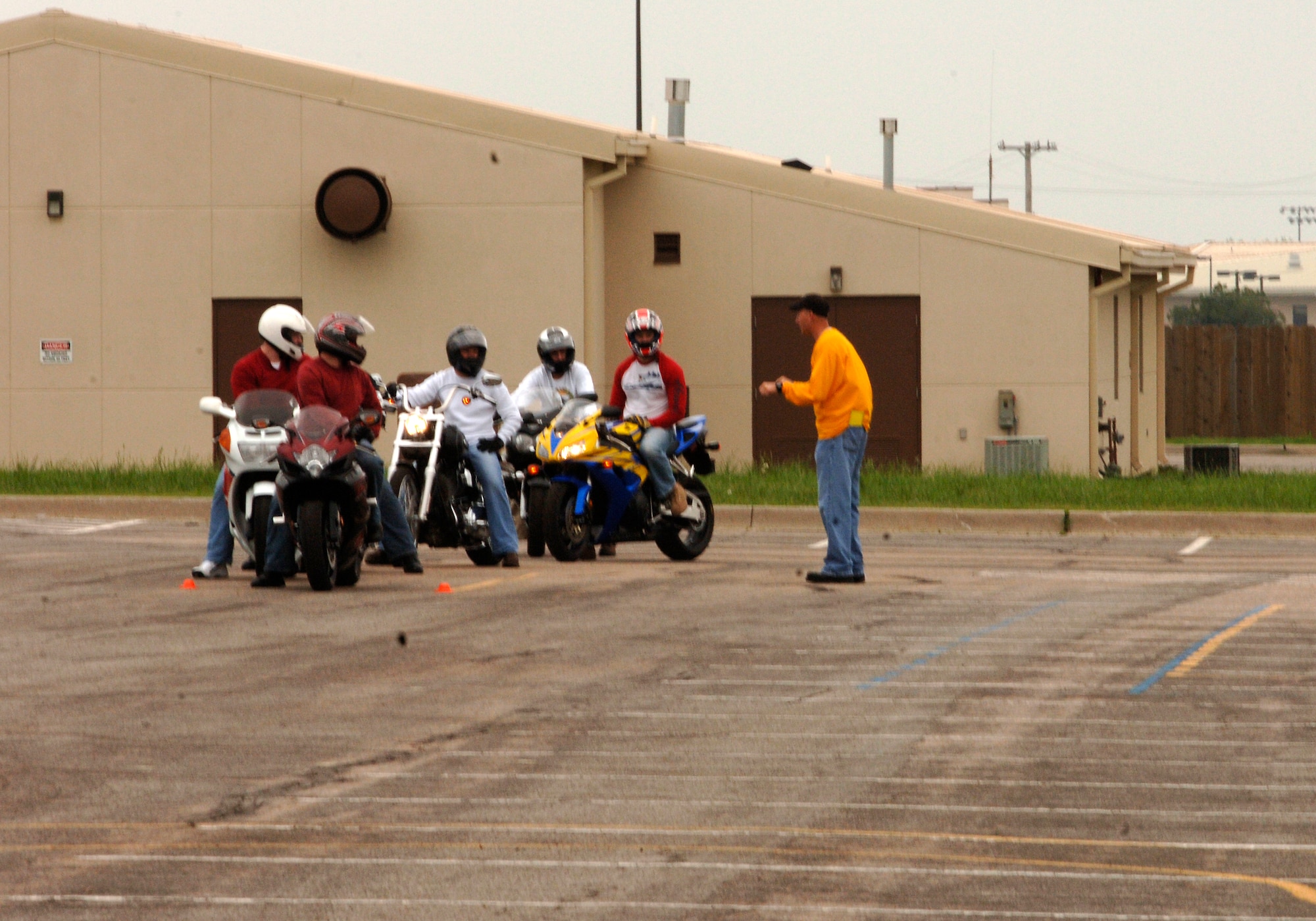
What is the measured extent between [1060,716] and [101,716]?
3746mm

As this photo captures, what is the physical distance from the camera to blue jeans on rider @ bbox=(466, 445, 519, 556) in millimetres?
13102

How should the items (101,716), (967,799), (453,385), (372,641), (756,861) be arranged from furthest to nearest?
(453,385) < (372,641) < (101,716) < (967,799) < (756,861)

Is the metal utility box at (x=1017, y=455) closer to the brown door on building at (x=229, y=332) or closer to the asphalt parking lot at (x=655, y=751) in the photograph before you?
the brown door on building at (x=229, y=332)

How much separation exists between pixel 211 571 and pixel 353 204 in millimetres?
10600

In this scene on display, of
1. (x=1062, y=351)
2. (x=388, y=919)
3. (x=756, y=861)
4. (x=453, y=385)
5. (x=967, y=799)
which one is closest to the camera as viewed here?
(x=388, y=919)

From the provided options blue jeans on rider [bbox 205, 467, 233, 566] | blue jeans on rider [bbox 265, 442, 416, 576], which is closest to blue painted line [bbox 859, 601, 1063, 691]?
blue jeans on rider [bbox 265, 442, 416, 576]

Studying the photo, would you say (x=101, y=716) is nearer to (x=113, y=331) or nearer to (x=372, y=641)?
(x=372, y=641)

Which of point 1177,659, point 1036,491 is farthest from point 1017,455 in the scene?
point 1177,659

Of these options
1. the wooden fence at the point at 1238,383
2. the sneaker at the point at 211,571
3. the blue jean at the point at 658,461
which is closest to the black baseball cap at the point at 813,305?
the blue jean at the point at 658,461

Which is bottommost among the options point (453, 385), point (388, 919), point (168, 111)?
point (388, 919)

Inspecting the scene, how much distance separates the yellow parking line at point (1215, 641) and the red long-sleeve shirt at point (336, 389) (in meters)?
5.10

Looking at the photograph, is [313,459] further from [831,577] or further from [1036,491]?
[1036,491]

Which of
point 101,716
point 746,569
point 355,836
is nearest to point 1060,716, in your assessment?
point 355,836

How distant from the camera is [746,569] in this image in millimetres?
13414
